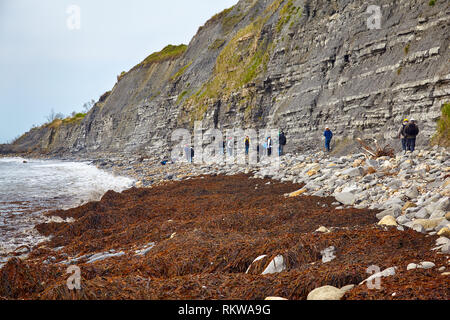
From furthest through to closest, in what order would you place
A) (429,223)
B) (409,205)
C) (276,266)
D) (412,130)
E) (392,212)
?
(412,130) < (409,205) < (392,212) < (429,223) < (276,266)

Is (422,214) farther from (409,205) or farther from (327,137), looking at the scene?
(327,137)

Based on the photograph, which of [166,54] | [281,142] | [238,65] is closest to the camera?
[281,142]

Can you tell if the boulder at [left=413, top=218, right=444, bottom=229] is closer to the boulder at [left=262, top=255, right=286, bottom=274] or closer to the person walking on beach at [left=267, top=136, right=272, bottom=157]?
the boulder at [left=262, top=255, right=286, bottom=274]

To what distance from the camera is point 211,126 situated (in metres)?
33.5

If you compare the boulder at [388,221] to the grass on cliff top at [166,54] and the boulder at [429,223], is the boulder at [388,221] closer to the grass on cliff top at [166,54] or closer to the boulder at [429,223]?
the boulder at [429,223]

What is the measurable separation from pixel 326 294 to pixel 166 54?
210 ft

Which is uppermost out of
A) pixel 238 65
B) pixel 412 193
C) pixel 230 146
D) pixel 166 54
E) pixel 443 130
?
pixel 166 54

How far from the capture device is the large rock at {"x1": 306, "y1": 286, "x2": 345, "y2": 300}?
2.93 meters

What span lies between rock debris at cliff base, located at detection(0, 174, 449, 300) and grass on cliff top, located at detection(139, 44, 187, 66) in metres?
54.2

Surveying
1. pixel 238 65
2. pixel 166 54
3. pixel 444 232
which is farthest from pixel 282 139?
pixel 166 54

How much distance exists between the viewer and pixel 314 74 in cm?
2275

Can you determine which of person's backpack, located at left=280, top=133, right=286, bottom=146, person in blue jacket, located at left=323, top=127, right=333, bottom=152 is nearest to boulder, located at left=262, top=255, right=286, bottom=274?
person in blue jacket, located at left=323, top=127, right=333, bottom=152
